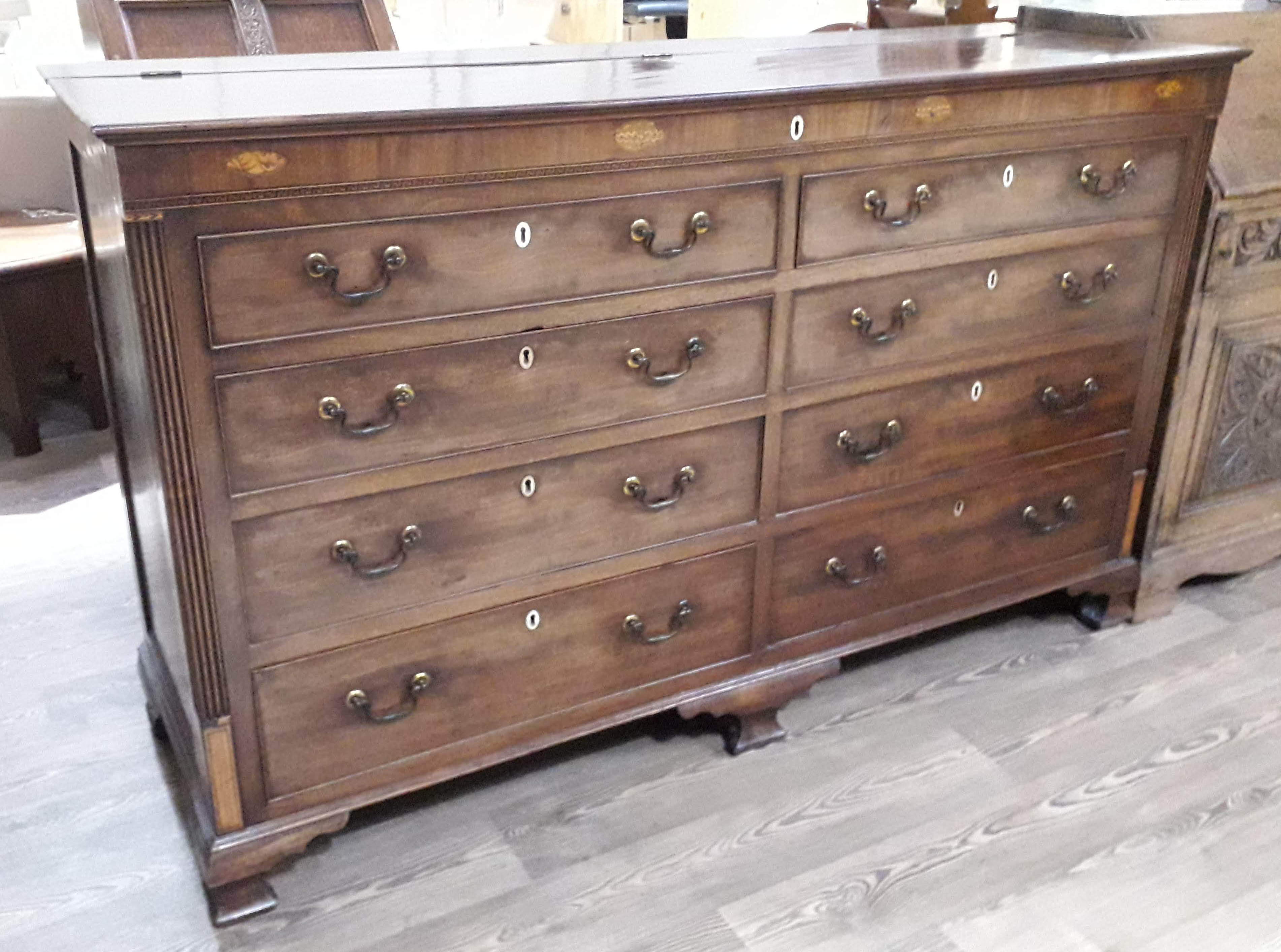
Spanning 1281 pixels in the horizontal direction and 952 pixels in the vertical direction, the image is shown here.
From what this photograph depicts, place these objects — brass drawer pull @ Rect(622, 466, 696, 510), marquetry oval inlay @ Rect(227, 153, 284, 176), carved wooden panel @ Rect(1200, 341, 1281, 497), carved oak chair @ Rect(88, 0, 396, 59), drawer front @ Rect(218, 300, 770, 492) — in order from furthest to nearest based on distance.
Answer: carved oak chair @ Rect(88, 0, 396, 59), carved wooden panel @ Rect(1200, 341, 1281, 497), brass drawer pull @ Rect(622, 466, 696, 510), drawer front @ Rect(218, 300, 770, 492), marquetry oval inlay @ Rect(227, 153, 284, 176)

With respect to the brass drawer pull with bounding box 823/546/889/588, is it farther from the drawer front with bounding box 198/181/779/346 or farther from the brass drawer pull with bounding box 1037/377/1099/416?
the drawer front with bounding box 198/181/779/346

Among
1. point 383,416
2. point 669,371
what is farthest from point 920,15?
point 383,416

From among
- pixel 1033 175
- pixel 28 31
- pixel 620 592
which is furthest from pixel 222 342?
pixel 28 31

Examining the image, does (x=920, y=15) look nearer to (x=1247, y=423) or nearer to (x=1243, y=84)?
(x=1243, y=84)

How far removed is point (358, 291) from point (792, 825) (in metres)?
0.96

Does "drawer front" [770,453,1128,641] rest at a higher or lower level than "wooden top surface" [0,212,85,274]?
lower

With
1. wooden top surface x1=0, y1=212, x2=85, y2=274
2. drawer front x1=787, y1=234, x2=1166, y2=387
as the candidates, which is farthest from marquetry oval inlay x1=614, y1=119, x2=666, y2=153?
wooden top surface x1=0, y1=212, x2=85, y2=274

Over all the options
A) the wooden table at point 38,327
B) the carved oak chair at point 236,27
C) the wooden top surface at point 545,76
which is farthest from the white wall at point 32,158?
the wooden top surface at point 545,76

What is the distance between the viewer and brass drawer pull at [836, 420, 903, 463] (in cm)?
175

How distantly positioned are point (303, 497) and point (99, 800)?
68 cm

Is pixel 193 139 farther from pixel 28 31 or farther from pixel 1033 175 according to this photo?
pixel 28 31

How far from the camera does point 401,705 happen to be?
1528mm

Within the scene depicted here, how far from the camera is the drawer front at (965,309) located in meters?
1.66

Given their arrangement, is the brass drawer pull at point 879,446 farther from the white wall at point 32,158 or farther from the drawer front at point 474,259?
the white wall at point 32,158
